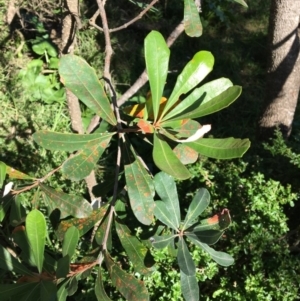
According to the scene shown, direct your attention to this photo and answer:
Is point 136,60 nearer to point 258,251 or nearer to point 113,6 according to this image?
point 113,6

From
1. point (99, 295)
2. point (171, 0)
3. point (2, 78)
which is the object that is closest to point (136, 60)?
point (171, 0)

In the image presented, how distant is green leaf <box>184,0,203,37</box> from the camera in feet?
4.16

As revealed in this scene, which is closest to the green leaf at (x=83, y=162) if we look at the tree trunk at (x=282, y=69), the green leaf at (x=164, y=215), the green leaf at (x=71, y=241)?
A: the green leaf at (x=71, y=241)

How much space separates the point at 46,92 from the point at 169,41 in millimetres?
1610

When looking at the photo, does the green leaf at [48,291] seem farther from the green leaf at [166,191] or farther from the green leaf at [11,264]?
the green leaf at [166,191]

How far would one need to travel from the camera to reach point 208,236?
4.18ft

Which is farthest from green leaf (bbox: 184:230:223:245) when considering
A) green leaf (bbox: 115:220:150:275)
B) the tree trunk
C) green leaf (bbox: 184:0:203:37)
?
the tree trunk

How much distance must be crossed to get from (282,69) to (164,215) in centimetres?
174

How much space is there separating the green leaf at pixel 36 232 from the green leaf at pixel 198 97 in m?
0.42

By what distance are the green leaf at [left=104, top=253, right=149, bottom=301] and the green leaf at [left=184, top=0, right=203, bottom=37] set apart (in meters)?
0.68

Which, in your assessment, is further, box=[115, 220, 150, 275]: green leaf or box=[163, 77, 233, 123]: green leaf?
box=[115, 220, 150, 275]: green leaf

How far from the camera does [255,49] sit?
414 centimetres

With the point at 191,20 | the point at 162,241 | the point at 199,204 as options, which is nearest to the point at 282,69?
the point at 199,204

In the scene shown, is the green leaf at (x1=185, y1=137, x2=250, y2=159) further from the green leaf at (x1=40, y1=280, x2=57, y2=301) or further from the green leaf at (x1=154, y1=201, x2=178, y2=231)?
the green leaf at (x1=40, y1=280, x2=57, y2=301)
